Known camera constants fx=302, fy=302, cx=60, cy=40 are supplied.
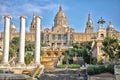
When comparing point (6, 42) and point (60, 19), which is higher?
point (60, 19)

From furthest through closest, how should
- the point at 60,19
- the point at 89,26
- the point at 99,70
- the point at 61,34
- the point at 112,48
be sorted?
the point at 89,26, the point at 60,19, the point at 61,34, the point at 112,48, the point at 99,70

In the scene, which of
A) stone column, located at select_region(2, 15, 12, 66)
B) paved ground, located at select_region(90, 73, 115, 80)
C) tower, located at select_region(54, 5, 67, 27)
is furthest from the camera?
tower, located at select_region(54, 5, 67, 27)

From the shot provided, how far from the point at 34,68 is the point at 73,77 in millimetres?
8143

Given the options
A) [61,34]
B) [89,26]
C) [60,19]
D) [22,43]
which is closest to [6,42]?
[22,43]

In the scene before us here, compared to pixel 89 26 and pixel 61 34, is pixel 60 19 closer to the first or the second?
pixel 61 34

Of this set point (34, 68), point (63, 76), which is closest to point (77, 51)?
point (34, 68)

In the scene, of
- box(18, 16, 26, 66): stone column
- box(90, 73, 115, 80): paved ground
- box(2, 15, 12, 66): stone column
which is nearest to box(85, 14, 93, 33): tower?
box(18, 16, 26, 66): stone column

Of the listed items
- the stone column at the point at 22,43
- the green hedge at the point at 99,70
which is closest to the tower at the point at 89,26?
the stone column at the point at 22,43

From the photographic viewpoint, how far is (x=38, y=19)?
163 ft

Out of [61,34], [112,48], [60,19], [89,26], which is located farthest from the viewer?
[89,26]

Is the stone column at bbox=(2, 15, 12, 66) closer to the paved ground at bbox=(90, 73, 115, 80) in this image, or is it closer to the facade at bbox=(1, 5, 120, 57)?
the paved ground at bbox=(90, 73, 115, 80)

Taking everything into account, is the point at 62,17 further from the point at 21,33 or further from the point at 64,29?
the point at 21,33

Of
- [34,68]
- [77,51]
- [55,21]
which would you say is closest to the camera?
[34,68]

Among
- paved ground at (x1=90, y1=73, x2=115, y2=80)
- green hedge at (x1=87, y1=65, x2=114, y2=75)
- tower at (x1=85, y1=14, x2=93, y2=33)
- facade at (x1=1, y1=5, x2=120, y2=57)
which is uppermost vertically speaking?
tower at (x1=85, y1=14, x2=93, y2=33)
